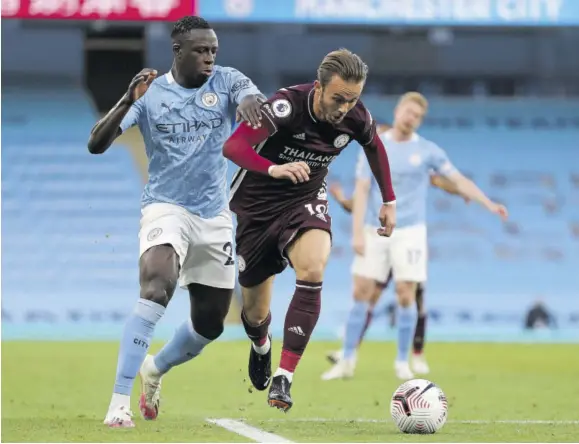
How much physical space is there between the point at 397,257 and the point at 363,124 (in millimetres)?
5186

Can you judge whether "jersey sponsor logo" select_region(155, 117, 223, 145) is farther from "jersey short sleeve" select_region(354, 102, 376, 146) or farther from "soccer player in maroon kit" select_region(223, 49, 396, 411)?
"jersey short sleeve" select_region(354, 102, 376, 146)

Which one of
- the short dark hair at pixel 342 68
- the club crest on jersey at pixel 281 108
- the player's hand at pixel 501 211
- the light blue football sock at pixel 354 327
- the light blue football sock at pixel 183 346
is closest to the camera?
the short dark hair at pixel 342 68

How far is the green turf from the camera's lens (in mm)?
6777

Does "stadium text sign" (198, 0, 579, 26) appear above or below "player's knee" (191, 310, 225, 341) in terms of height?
above

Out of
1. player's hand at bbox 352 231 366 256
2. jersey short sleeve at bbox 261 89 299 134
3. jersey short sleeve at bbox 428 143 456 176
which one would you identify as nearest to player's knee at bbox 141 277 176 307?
jersey short sleeve at bbox 261 89 299 134

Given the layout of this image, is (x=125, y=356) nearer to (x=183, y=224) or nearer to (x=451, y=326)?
(x=183, y=224)

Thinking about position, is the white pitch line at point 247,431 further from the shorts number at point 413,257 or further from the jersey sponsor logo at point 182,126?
the shorts number at point 413,257

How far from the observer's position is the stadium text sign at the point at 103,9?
19.1 metres

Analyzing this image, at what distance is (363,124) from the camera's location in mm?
7297

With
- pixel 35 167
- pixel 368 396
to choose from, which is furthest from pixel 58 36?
pixel 368 396

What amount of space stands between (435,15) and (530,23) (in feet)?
5.89

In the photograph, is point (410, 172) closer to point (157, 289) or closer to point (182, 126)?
point (182, 126)

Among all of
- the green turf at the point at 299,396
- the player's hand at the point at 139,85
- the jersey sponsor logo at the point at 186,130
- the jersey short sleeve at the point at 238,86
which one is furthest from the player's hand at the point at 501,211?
the player's hand at the point at 139,85

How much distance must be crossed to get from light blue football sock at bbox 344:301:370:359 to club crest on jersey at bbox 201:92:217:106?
523cm
